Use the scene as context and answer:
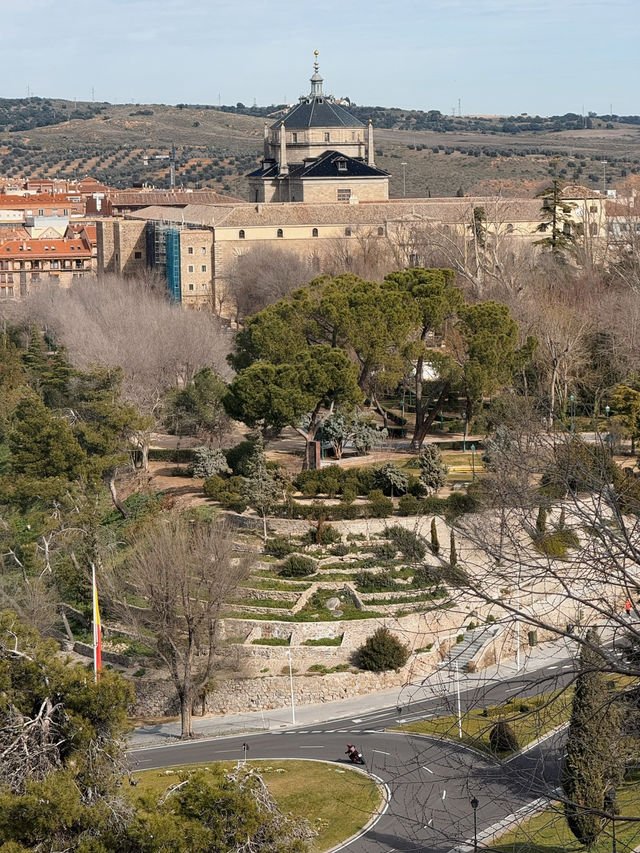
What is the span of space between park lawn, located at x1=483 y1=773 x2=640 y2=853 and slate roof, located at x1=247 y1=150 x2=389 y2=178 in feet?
211

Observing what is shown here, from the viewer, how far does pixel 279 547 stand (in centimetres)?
3569

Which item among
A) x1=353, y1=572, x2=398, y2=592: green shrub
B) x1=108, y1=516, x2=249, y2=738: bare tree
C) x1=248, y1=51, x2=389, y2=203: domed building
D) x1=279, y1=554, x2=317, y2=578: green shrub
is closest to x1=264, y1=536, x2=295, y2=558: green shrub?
x1=279, y1=554, x2=317, y2=578: green shrub

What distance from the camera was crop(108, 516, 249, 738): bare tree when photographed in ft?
104

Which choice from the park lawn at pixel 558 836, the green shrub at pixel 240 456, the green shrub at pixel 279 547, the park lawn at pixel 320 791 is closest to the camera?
the park lawn at pixel 558 836

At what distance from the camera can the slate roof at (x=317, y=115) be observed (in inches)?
3428

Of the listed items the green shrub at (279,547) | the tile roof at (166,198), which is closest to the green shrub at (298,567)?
the green shrub at (279,547)

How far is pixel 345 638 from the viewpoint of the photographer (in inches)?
1303

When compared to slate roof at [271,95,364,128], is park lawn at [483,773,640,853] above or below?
below

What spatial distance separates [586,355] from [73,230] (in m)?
57.4

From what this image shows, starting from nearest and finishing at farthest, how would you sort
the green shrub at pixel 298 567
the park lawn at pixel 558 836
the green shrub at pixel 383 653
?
1. the park lawn at pixel 558 836
2. the green shrub at pixel 383 653
3. the green shrub at pixel 298 567

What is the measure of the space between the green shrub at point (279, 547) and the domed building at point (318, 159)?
50.0 meters

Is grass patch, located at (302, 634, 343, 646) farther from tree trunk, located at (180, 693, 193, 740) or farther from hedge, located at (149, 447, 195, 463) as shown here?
hedge, located at (149, 447, 195, 463)

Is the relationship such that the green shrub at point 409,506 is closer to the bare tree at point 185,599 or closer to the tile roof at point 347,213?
the bare tree at point 185,599

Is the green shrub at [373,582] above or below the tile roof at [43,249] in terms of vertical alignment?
below
